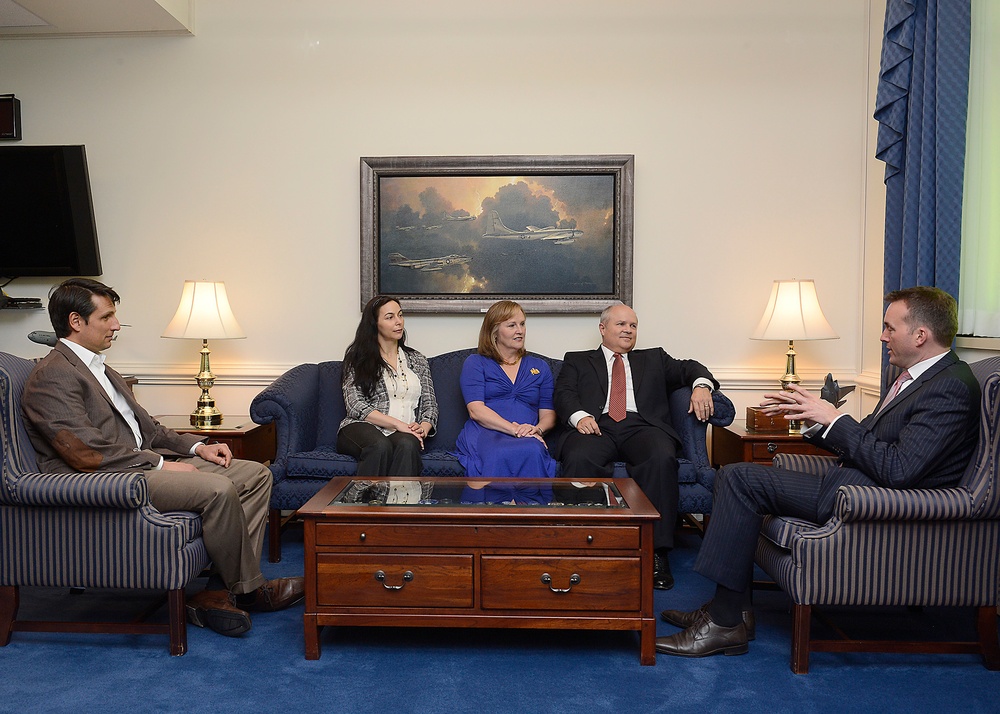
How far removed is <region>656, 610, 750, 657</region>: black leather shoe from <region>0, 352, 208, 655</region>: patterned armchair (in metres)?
1.79

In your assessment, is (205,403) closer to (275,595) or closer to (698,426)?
(275,595)

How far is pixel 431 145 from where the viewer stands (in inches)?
197

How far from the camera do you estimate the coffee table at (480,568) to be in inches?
115

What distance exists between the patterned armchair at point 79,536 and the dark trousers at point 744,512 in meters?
1.93

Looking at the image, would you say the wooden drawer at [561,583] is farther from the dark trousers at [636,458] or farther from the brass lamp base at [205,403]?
the brass lamp base at [205,403]

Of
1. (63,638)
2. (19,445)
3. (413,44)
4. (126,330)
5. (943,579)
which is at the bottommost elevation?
(63,638)

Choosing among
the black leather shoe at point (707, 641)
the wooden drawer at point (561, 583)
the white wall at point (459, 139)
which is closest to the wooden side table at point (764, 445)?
the white wall at point (459, 139)

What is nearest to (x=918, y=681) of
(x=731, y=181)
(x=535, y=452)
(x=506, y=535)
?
(x=506, y=535)

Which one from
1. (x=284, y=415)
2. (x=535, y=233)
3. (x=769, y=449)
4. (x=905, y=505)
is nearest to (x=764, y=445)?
(x=769, y=449)

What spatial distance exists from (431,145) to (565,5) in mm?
1145

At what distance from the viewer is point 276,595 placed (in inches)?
137

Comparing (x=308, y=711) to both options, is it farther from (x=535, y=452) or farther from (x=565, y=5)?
(x=565, y=5)

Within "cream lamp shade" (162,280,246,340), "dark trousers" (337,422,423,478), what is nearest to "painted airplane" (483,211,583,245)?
"dark trousers" (337,422,423,478)

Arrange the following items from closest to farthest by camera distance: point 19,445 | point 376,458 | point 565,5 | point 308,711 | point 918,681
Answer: point 308,711
point 918,681
point 19,445
point 376,458
point 565,5
